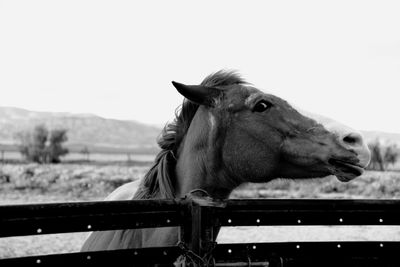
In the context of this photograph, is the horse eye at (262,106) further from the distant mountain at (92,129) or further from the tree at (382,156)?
the distant mountain at (92,129)

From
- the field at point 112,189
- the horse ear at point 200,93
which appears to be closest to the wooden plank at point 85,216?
the horse ear at point 200,93

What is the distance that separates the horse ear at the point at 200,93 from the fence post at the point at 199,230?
1141mm

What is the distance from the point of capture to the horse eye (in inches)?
145

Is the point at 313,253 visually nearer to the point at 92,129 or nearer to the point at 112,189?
the point at 112,189

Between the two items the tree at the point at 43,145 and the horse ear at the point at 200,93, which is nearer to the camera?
the horse ear at the point at 200,93

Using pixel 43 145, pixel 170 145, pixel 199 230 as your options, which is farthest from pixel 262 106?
pixel 43 145

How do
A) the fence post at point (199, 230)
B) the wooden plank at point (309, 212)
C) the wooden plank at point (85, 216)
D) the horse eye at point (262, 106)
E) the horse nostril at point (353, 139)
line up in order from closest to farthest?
the wooden plank at point (85, 216) < the fence post at point (199, 230) < the wooden plank at point (309, 212) < the horse nostril at point (353, 139) < the horse eye at point (262, 106)

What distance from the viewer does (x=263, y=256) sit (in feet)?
10.2

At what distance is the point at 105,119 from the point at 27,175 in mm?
169610

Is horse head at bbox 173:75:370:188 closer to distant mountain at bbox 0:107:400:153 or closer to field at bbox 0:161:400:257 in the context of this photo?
field at bbox 0:161:400:257

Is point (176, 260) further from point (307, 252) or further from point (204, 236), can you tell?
point (307, 252)

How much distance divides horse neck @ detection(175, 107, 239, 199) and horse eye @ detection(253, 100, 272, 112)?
351mm

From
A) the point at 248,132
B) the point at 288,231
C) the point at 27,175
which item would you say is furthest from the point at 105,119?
the point at 248,132

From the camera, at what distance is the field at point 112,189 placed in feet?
44.1
